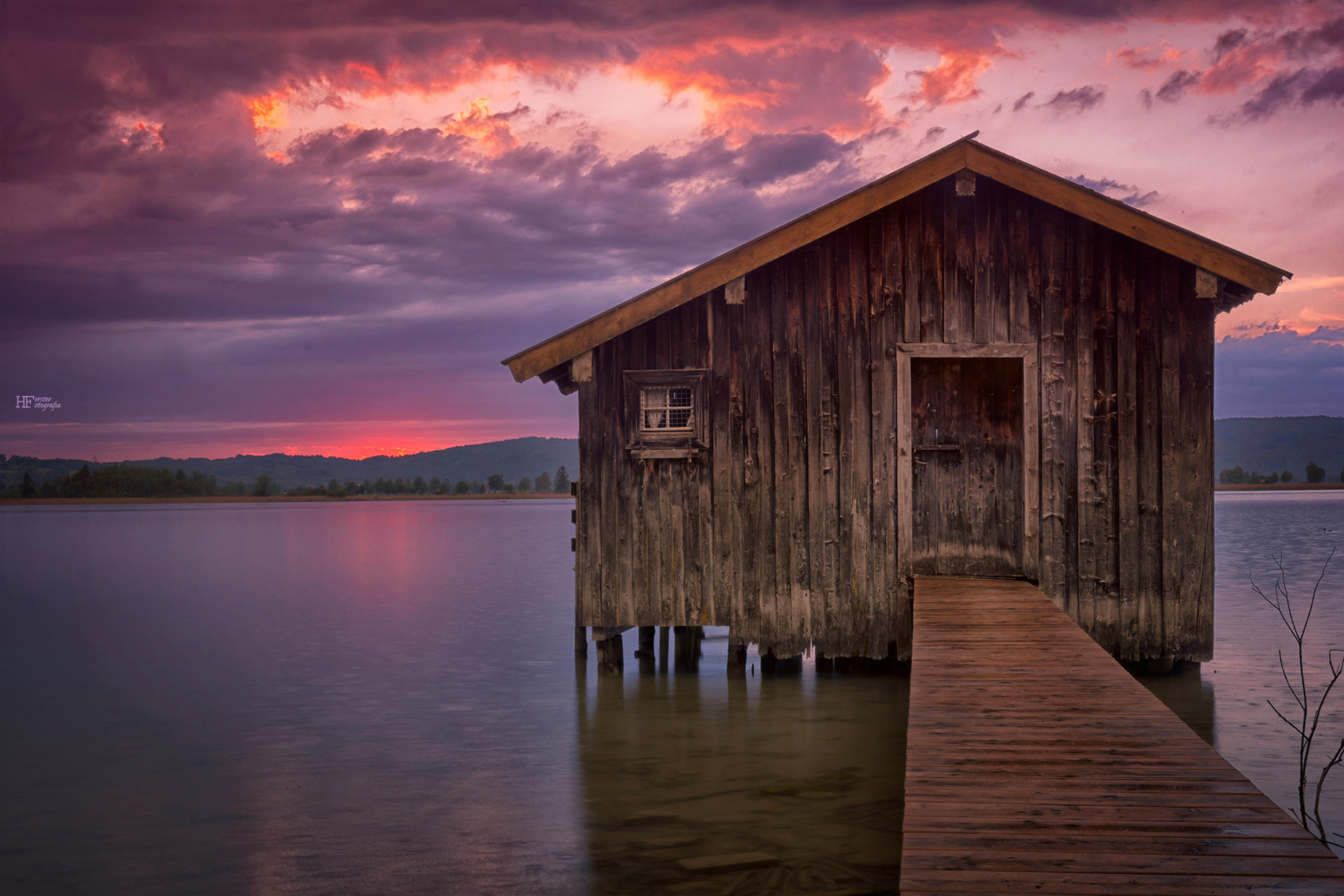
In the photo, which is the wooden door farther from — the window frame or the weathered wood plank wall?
the window frame

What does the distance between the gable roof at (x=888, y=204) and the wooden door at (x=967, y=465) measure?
2146 millimetres

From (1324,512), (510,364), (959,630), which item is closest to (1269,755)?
(959,630)

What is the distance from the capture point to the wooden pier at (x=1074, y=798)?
12.9ft

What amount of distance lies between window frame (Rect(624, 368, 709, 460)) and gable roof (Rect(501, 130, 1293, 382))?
615 millimetres

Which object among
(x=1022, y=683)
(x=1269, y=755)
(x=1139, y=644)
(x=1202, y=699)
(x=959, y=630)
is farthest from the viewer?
(x=1202, y=699)

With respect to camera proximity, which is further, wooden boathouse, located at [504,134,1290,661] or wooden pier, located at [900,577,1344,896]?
wooden boathouse, located at [504,134,1290,661]

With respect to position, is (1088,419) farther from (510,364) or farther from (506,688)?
(506,688)

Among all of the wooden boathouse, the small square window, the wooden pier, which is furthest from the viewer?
the small square window

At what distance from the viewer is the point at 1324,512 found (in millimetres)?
66188

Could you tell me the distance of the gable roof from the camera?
10.1 metres

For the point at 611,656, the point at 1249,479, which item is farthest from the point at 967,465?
the point at 1249,479

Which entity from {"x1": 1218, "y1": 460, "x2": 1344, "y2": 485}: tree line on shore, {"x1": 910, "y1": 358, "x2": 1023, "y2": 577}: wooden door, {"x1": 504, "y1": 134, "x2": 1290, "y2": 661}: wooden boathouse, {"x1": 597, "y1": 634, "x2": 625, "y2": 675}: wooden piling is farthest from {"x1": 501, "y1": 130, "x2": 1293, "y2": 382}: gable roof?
{"x1": 1218, "y1": 460, "x2": 1344, "y2": 485}: tree line on shore

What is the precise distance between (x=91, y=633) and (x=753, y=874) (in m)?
18.1

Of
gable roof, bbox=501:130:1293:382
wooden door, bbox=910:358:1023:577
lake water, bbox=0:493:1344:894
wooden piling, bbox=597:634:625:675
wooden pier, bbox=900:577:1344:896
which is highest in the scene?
gable roof, bbox=501:130:1293:382
